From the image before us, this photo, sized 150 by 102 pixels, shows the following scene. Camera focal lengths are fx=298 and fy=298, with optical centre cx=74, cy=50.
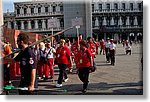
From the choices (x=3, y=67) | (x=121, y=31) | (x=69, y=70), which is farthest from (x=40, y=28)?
(x=3, y=67)

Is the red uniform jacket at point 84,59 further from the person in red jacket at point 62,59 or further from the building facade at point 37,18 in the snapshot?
the building facade at point 37,18

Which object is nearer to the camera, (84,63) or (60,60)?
(84,63)

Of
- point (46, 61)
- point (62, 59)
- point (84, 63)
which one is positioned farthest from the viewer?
point (46, 61)

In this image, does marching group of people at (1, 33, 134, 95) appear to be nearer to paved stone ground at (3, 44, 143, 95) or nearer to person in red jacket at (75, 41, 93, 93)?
person in red jacket at (75, 41, 93, 93)

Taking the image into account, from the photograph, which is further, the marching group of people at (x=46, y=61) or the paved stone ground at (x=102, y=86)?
the paved stone ground at (x=102, y=86)

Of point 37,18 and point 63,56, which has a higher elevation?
point 37,18

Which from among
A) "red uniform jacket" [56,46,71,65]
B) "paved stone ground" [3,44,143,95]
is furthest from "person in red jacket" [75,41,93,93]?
"red uniform jacket" [56,46,71,65]

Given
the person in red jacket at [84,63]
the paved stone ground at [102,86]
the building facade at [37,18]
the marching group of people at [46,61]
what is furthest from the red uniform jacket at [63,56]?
the building facade at [37,18]

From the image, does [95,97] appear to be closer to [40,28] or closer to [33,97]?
[33,97]

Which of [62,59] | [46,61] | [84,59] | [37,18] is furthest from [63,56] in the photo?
[37,18]

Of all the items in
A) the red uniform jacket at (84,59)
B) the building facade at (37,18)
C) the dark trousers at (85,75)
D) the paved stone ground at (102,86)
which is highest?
the building facade at (37,18)

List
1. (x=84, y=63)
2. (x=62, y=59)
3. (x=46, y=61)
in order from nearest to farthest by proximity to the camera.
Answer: (x=84, y=63)
(x=62, y=59)
(x=46, y=61)

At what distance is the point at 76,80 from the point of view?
7906 millimetres

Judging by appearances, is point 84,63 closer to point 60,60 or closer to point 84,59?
point 84,59
